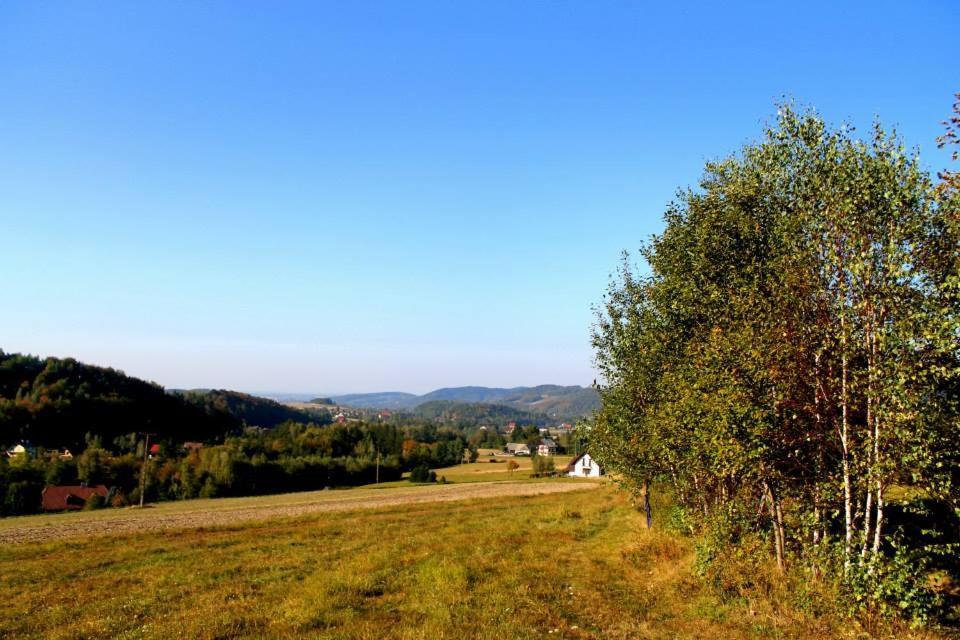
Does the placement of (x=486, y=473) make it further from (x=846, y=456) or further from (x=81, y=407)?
(x=846, y=456)

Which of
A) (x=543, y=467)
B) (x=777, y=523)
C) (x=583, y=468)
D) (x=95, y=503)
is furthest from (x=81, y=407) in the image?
(x=777, y=523)

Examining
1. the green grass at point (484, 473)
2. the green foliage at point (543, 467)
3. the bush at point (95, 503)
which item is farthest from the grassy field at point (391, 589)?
the green foliage at point (543, 467)

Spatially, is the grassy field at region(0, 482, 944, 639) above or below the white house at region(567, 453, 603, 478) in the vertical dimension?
above

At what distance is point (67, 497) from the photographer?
9006cm

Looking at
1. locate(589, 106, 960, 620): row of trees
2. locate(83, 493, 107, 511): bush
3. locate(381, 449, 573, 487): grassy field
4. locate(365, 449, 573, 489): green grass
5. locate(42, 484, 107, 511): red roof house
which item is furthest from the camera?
locate(381, 449, 573, 487): grassy field

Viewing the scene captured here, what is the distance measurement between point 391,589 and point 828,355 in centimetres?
1846

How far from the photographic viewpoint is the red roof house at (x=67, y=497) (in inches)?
3423

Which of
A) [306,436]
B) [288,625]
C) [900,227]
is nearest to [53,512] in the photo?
[306,436]

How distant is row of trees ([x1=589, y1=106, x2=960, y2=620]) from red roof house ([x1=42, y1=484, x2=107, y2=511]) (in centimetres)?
10259

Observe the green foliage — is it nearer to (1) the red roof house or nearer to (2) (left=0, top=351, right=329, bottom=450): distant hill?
(1) the red roof house

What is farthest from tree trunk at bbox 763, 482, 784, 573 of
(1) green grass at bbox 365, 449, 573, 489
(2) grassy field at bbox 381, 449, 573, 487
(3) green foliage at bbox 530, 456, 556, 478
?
(3) green foliage at bbox 530, 456, 556, 478

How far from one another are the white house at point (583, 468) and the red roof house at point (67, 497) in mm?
94186

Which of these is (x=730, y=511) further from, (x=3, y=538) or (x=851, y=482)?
(x=3, y=538)

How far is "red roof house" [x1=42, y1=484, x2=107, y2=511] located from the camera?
86938mm
